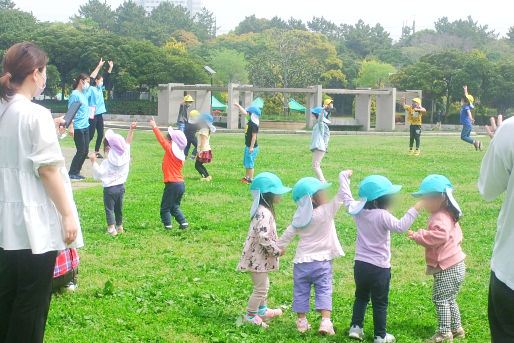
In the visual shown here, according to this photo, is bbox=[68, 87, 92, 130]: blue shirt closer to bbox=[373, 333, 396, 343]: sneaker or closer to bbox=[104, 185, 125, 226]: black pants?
bbox=[104, 185, 125, 226]: black pants

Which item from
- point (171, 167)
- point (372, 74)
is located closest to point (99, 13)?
point (372, 74)

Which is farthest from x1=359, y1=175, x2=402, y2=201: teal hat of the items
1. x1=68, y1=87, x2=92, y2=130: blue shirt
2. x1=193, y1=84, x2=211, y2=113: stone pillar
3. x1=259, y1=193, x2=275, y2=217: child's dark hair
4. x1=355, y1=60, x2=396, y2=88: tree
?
x1=355, y1=60, x2=396, y2=88: tree

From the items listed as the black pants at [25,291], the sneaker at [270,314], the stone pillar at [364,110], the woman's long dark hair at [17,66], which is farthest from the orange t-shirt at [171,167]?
the stone pillar at [364,110]

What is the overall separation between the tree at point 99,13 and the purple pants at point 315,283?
103206 millimetres

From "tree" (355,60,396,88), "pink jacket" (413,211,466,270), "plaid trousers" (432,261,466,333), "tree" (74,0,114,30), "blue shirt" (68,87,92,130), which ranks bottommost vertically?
"plaid trousers" (432,261,466,333)

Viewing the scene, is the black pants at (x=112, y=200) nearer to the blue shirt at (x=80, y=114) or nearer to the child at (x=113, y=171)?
the child at (x=113, y=171)

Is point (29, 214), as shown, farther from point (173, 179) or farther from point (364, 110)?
point (364, 110)

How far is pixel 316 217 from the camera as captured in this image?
18.5 ft

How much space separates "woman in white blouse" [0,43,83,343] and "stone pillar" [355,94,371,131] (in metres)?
40.0

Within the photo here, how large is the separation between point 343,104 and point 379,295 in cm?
6210

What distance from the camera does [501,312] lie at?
331 cm

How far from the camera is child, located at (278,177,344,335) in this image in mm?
5559

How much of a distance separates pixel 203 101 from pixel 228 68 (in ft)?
100

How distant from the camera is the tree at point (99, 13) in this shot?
351 feet
